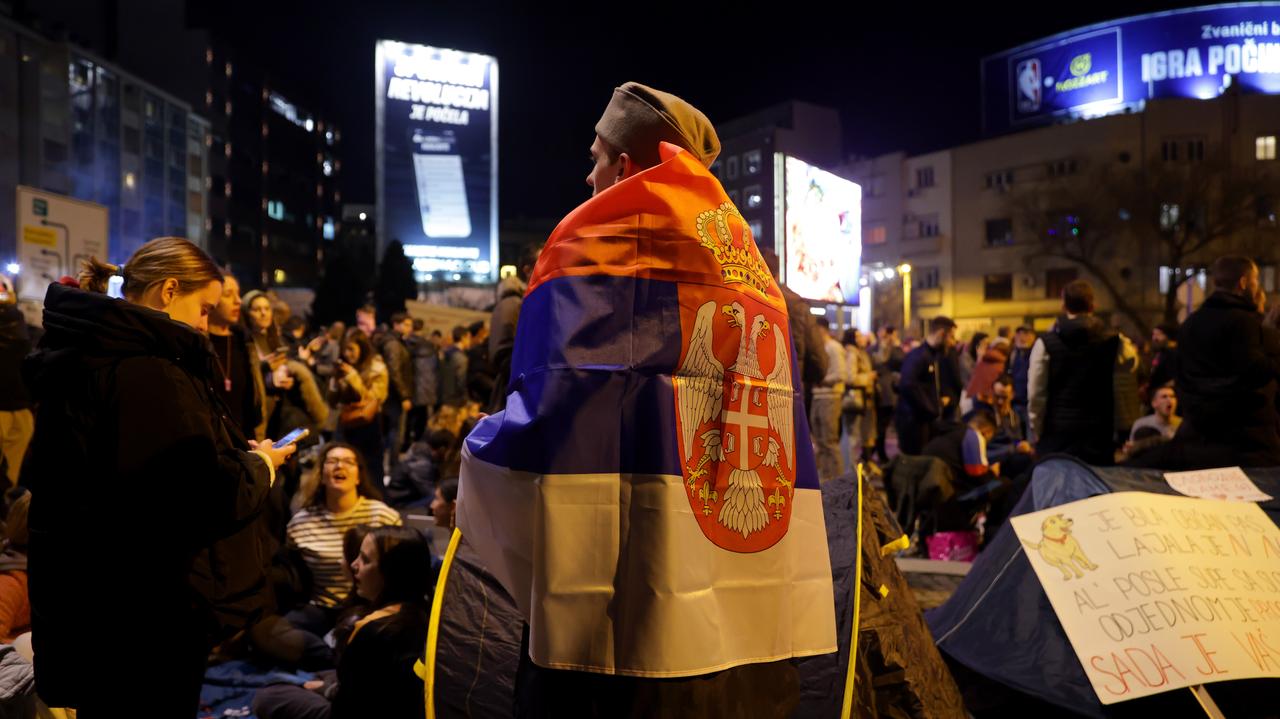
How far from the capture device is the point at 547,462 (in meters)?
1.90

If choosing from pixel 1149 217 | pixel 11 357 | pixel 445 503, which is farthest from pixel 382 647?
pixel 1149 217

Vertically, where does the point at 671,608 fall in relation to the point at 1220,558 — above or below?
above

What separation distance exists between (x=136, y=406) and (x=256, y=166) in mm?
70300

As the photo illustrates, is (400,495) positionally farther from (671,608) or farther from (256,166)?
(256,166)

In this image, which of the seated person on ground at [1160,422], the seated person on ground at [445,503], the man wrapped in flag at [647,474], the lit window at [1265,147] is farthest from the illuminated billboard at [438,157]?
the man wrapped in flag at [647,474]

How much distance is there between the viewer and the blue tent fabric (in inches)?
157

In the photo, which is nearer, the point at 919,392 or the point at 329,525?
the point at 329,525

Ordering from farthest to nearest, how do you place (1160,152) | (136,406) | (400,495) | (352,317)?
(352,317)
(1160,152)
(400,495)
(136,406)

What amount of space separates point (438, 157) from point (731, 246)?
40.5 meters

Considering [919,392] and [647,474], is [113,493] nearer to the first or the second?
[647,474]

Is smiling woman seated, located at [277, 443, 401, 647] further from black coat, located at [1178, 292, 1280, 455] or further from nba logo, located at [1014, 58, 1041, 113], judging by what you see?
nba logo, located at [1014, 58, 1041, 113]

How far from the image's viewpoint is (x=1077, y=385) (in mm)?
6406

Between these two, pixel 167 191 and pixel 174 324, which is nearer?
pixel 174 324

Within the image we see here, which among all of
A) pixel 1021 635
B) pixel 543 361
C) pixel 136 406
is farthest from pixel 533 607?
pixel 1021 635
